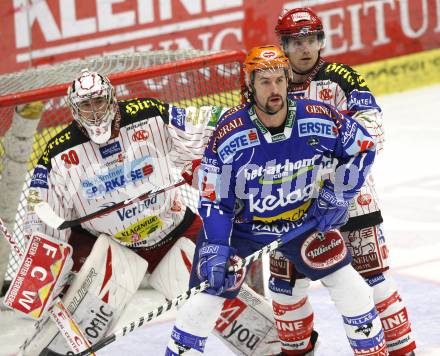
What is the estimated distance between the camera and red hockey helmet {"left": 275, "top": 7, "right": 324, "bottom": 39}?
4695 millimetres

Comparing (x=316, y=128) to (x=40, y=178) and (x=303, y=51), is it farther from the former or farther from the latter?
(x=40, y=178)

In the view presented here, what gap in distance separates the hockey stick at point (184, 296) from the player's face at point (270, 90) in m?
0.48

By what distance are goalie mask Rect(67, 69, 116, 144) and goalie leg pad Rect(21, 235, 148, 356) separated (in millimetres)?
479

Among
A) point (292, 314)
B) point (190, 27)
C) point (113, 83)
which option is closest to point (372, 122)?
point (292, 314)

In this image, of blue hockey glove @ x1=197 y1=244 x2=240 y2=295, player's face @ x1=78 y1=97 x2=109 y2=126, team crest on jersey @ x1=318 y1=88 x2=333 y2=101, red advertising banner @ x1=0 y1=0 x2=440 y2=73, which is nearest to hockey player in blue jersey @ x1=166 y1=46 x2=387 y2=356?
blue hockey glove @ x1=197 y1=244 x2=240 y2=295

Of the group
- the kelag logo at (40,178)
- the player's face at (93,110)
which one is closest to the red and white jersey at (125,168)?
the kelag logo at (40,178)

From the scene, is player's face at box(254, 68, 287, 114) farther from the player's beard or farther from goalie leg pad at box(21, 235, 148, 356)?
goalie leg pad at box(21, 235, 148, 356)

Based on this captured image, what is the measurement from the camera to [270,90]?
4.12 metres

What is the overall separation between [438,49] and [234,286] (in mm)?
6620

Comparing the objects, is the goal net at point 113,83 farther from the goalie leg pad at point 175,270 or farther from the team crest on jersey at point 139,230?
the goalie leg pad at point 175,270

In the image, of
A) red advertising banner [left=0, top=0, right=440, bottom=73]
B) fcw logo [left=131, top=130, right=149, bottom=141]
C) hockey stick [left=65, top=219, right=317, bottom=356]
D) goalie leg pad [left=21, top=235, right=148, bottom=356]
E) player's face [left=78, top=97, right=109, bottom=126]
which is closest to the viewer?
hockey stick [left=65, top=219, right=317, bottom=356]

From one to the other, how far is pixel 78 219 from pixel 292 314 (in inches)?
38.4

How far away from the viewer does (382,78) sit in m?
10.1

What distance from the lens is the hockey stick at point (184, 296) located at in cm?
420
